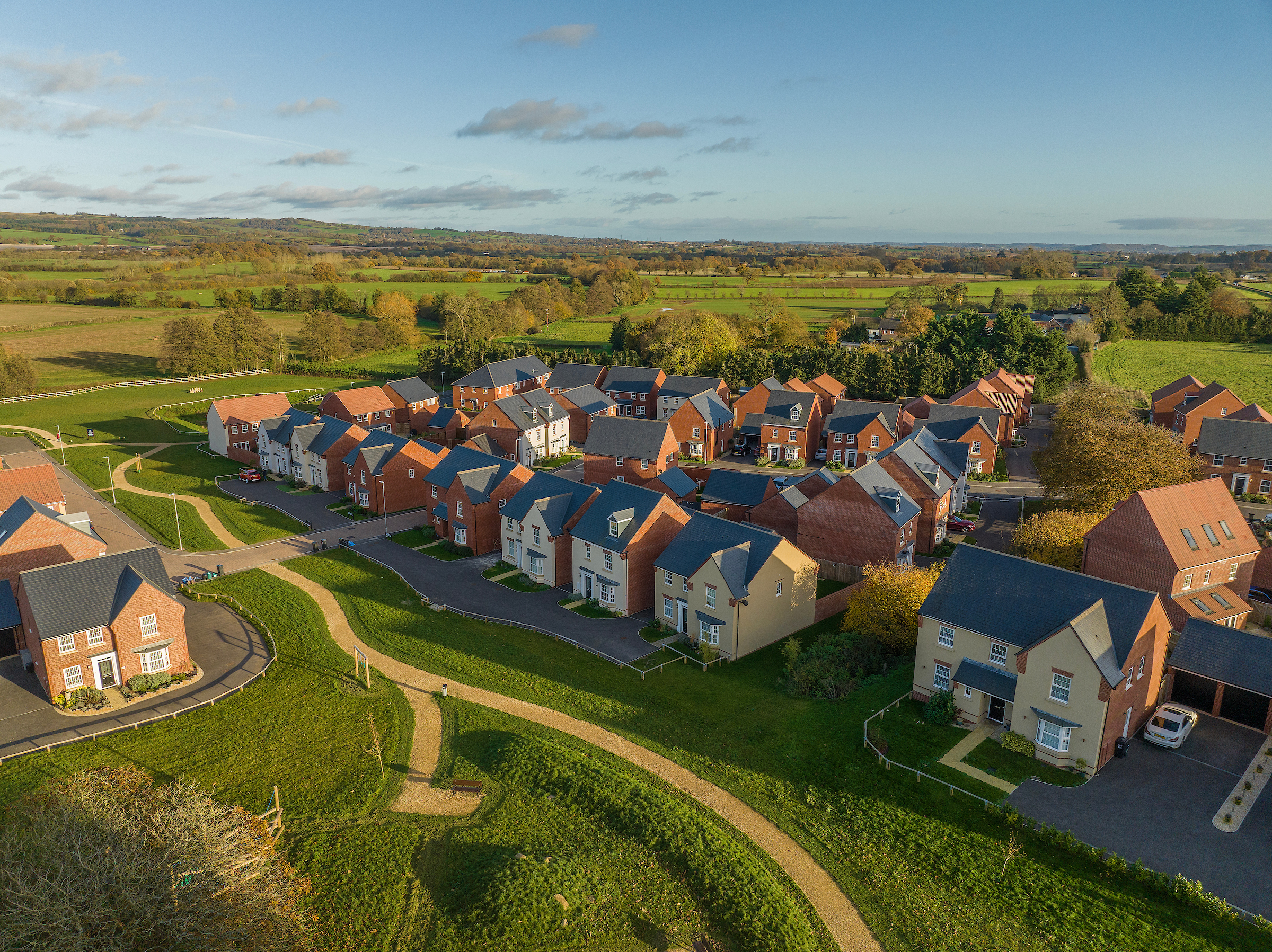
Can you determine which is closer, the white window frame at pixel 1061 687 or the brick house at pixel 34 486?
the white window frame at pixel 1061 687

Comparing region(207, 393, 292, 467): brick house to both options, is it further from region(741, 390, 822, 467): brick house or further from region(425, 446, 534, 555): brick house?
region(741, 390, 822, 467): brick house

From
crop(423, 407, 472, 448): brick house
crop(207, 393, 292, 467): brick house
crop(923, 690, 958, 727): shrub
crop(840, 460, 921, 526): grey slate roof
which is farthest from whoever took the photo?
crop(423, 407, 472, 448): brick house

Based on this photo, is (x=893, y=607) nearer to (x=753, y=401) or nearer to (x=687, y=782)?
(x=687, y=782)

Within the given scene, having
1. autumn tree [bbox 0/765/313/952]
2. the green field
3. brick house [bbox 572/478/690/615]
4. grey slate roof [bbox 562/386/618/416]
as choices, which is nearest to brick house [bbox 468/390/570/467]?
grey slate roof [bbox 562/386/618/416]

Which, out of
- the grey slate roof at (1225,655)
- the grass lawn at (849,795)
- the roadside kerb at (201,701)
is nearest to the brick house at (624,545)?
the grass lawn at (849,795)

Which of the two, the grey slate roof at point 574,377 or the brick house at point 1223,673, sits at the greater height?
the grey slate roof at point 574,377

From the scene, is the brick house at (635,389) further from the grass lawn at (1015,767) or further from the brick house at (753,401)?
the grass lawn at (1015,767)
